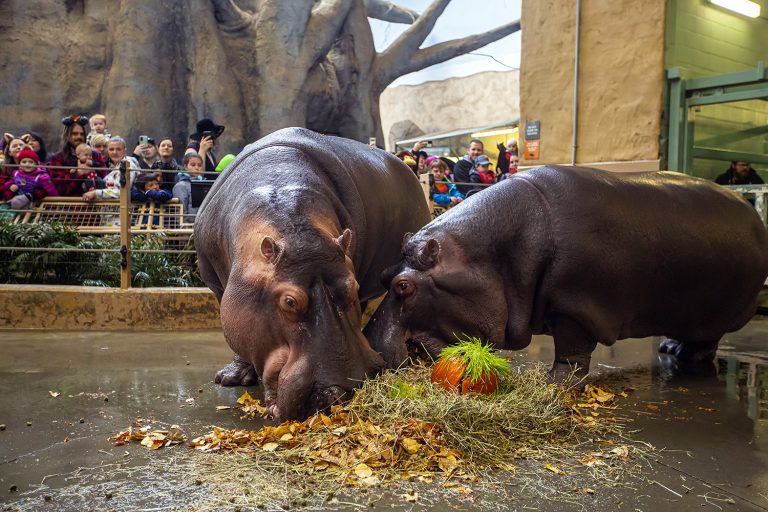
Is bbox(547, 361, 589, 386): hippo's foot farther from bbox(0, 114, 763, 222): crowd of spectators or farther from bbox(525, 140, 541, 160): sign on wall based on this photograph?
bbox(525, 140, 541, 160): sign on wall

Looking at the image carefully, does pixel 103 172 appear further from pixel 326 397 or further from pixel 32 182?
pixel 326 397

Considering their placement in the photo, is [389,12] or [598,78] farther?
[389,12]

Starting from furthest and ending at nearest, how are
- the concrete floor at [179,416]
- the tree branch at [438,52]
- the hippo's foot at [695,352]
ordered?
1. the tree branch at [438,52]
2. the hippo's foot at [695,352]
3. the concrete floor at [179,416]

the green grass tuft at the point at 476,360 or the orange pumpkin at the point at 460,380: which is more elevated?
the green grass tuft at the point at 476,360

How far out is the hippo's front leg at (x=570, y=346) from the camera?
13.3 ft

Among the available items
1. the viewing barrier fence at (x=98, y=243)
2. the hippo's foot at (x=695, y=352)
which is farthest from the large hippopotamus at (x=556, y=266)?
the viewing barrier fence at (x=98, y=243)

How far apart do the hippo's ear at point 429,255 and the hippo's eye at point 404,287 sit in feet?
0.46

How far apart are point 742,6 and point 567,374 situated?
25.4 feet

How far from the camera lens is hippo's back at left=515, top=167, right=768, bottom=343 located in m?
4.00

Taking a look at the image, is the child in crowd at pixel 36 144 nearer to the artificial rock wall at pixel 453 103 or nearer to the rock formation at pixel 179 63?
the rock formation at pixel 179 63

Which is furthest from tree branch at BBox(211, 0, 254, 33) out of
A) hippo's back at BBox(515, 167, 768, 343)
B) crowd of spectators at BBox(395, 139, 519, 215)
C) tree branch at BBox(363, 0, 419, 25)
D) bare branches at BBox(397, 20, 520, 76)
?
hippo's back at BBox(515, 167, 768, 343)

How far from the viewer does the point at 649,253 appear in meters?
4.14

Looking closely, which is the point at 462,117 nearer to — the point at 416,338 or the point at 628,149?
the point at 628,149

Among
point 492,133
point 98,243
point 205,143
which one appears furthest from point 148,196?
point 492,133
